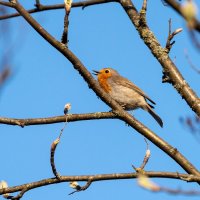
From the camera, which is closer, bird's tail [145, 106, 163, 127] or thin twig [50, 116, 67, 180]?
thin twig [50, 116, 67, 180]

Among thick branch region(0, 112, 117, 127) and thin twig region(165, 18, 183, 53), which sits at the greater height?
thin twig region(165, 18, 183, 53)

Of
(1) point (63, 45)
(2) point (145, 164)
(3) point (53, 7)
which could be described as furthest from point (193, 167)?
(3) point (53, 7)

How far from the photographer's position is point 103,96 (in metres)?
4.32

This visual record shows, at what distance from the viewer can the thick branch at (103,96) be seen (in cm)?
378

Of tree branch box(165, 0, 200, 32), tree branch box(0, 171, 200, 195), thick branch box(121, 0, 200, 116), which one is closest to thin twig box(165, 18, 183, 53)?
thick branch box(121, 0, 200, 116)

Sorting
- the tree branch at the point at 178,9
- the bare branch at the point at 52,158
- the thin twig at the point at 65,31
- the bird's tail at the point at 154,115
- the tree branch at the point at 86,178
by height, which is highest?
the bird's tail at the point at 154,115

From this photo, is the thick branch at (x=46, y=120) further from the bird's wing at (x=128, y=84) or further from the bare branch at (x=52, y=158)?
the bird's wing at (x=128, y=84)

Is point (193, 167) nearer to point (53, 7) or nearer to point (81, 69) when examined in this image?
point (81, 69)

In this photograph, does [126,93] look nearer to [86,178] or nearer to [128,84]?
[128,84]

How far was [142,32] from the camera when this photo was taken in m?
4.97

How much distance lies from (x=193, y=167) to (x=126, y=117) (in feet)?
2.46

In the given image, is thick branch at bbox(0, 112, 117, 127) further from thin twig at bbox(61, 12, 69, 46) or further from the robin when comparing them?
the robin

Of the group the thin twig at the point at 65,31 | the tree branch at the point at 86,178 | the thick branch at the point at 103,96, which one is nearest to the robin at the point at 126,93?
the thick branch at the point at 103,96

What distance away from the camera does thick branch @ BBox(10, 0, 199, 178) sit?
3.78m
